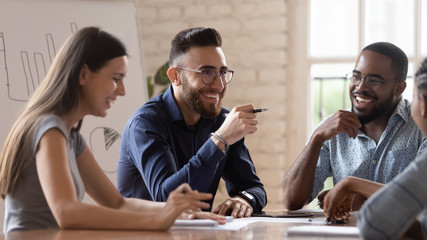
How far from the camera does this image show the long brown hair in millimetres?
1581

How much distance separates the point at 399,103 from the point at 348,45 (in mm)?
1441

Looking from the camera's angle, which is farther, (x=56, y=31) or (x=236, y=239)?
(x=56, y=31)

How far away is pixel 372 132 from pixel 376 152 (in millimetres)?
100

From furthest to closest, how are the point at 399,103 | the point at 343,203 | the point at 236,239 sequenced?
the point at 399,103, the point at 343,203, the point at 236,239

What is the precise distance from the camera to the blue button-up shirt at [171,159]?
2.12 meters

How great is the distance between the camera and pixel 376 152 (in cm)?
240

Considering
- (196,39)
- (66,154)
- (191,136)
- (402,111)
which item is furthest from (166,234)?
(402,111)

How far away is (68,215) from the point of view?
4.83ft

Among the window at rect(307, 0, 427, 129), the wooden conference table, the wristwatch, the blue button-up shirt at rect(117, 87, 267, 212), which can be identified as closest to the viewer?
the wooden conference table

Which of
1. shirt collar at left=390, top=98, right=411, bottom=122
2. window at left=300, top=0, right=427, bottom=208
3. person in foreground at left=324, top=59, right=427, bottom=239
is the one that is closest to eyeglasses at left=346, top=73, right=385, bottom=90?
shirt collar at left=390, top=98, right=411, bottom=122

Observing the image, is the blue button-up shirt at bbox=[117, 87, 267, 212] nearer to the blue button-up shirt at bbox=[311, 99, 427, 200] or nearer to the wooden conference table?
the blue button-up shirt at bbox=[311, 99, 427, 200]

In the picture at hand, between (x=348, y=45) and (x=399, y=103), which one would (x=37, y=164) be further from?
(x=348, y=45)

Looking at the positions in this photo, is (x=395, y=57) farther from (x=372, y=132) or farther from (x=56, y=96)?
(x=56, y=96)

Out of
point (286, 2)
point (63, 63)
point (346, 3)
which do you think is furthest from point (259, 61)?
point (63, 63)
